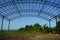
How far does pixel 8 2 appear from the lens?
26969 millimetres

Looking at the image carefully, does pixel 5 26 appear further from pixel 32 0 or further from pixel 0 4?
pixel 32 0

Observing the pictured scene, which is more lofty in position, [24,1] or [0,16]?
[24,1]

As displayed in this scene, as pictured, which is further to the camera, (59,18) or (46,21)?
(46,21)

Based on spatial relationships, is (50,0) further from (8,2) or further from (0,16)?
(0,16)

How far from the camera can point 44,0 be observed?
26359 mm

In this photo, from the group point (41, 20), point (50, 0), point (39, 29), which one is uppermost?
point (50, 0)

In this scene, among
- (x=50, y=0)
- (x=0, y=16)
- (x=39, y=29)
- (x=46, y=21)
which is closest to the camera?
(x=50, y=0)

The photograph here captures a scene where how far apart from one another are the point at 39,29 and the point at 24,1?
1466cm

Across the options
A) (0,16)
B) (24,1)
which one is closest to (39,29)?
(0,16)

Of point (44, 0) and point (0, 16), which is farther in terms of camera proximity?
point (0, 16)

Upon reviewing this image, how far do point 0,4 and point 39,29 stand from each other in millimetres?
16319

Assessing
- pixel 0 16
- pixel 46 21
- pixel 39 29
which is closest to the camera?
pixel 0 16

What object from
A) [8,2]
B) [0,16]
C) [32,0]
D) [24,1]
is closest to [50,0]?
[32,0]

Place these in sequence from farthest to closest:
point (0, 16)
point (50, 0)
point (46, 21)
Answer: point (46, 21) < point (0, 16) < point (50, 0)
